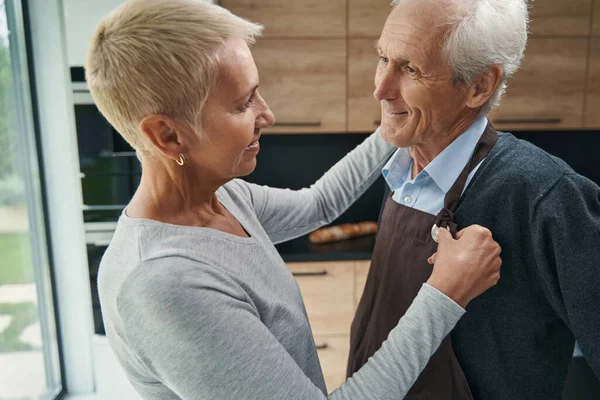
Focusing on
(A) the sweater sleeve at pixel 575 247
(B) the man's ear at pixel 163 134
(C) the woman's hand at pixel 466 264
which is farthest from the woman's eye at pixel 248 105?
(A) the sweater sleeve at pixel 575 247

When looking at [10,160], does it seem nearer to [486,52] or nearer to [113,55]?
[113,55]

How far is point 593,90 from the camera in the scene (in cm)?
244

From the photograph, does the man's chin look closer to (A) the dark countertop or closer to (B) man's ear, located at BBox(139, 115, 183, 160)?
(B) man's ear, located at BBox(139, 115, 183, 160)

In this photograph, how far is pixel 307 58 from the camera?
2.37 meters

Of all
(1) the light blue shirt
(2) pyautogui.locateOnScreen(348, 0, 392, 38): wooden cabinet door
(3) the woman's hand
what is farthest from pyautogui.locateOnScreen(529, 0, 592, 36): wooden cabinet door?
(3) the woman's hand

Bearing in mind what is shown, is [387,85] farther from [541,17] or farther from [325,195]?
[541,17]

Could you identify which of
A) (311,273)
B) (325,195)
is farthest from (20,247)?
(325,195)

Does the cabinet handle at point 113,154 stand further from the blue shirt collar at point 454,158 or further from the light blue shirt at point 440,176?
the blue shirt collar at point 454,158

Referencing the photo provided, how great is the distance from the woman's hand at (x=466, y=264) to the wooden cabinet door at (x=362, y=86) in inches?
61.0

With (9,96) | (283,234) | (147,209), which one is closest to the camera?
(147,209)

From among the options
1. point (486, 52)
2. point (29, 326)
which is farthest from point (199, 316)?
point (29, 326)

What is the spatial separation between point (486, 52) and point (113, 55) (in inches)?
26.3

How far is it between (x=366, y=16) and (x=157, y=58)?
1818 millimetres

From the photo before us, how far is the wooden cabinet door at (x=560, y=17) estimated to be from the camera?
7.68 feet
